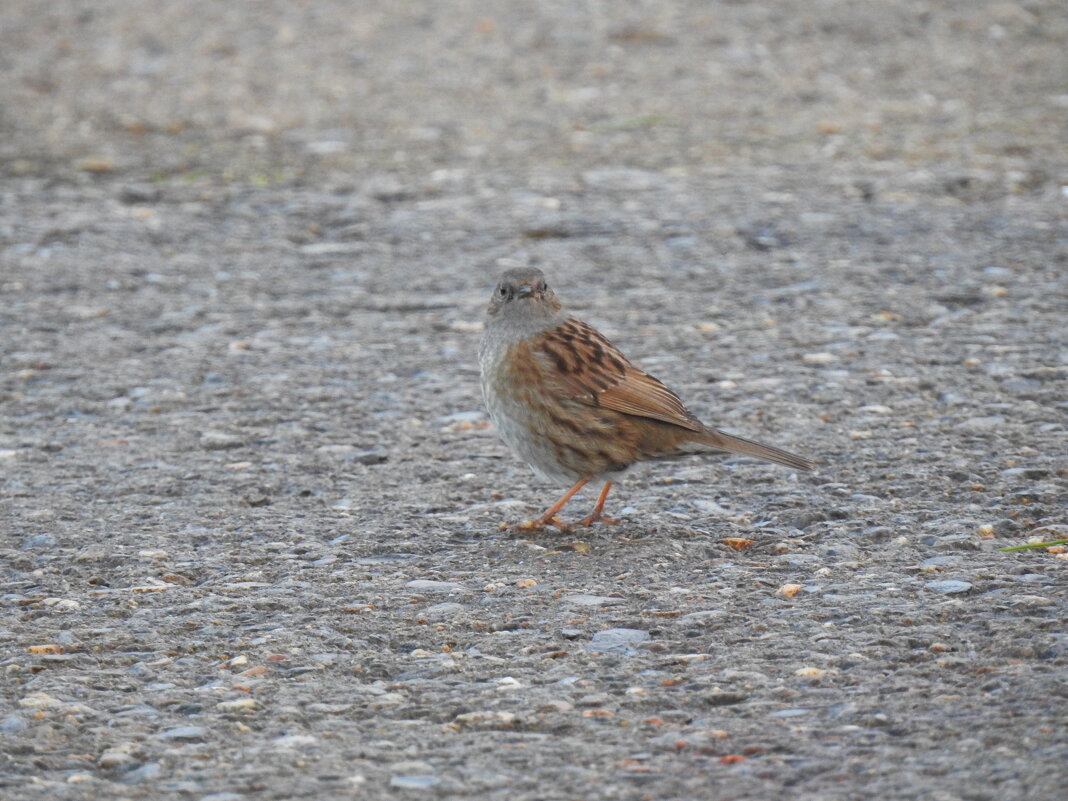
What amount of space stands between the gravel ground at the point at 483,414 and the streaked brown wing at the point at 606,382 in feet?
1.30

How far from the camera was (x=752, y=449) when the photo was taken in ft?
15.8

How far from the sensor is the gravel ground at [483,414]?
3469mm

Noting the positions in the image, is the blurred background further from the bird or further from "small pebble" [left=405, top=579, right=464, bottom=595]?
"small pebble" [left=405, top=579, right=464, bottom=595]

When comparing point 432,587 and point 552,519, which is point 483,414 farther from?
point 432,587

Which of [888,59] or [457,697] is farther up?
[888,59]

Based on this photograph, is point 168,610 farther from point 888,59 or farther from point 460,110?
point 888,59

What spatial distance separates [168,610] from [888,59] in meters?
8.72

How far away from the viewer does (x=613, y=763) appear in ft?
10.7

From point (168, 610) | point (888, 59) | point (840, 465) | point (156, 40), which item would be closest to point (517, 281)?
point (840, 465)

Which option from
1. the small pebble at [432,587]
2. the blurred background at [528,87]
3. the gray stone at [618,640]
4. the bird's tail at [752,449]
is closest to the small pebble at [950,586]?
the bird's tail at [752,449]

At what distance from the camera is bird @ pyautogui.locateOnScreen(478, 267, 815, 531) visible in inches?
195

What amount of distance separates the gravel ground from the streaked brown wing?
0.40 meters

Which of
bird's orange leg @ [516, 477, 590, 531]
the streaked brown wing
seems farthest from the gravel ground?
the streaked brown wing

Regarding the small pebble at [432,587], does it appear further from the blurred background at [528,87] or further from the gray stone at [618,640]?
the blurred background at [528,87]
